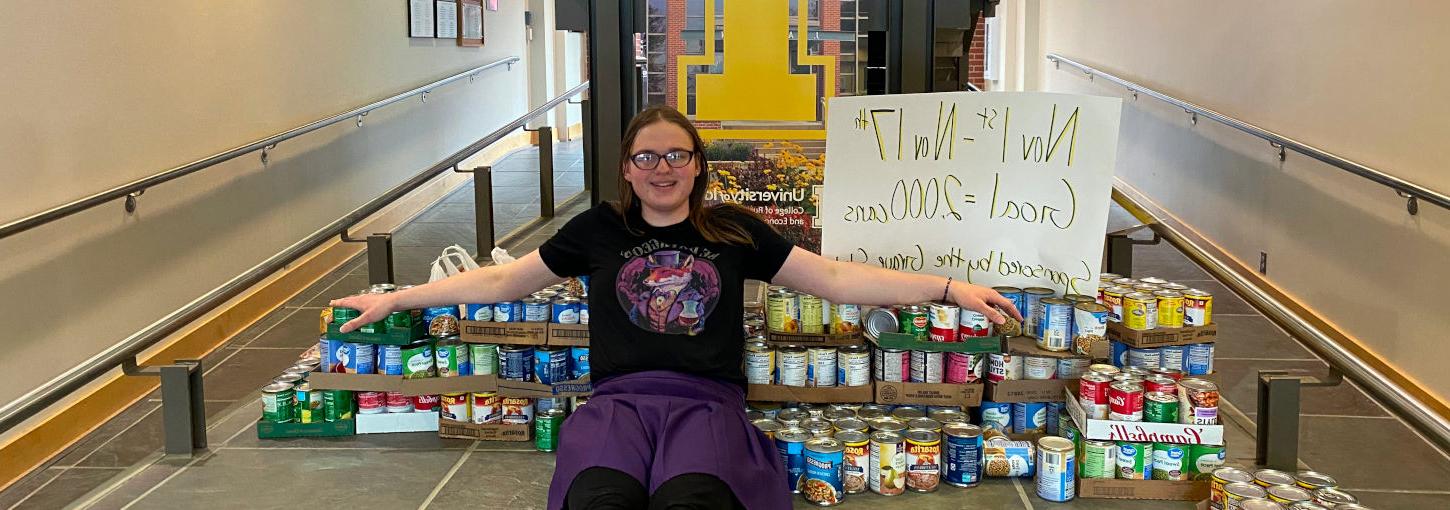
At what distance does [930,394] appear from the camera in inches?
132

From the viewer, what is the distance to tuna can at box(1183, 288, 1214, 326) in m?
3.37

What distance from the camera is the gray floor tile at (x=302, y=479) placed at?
3.20 meters

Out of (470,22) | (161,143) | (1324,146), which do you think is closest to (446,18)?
(470,22)

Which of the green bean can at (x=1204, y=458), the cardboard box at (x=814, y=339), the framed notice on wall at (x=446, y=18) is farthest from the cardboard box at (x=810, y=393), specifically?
the framed notice on wall at (x=446, y=18)

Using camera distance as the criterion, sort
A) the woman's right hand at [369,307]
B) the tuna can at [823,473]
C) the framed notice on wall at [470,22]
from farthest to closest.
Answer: the framed notice on wall at [470,22] < the woman's right hand at [369,307] < the tuna can at [823,473]

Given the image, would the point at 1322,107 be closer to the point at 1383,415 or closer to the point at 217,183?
the point at 1383,415

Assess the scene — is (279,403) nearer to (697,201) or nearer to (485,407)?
(485,407)

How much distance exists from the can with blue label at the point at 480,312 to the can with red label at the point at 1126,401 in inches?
66.7

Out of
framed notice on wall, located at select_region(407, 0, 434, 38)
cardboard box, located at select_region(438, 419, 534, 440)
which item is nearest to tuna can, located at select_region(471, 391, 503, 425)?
cardboard box, located at select_region(438, 419, 534, 440)

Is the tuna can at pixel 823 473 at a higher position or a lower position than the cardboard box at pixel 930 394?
lower

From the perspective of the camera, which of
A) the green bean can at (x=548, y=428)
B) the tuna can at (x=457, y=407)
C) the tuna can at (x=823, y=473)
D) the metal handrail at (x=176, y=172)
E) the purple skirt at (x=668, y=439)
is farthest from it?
the metal handrail at (x=176, y=172)

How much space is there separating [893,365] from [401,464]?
1.38 meters

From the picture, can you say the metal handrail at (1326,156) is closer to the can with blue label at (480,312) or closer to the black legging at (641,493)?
the black legging at (641,493)

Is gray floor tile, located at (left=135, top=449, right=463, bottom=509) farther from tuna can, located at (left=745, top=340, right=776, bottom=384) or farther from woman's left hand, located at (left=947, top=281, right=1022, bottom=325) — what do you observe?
woman's left hand, located at (left=947, top=281, right=1022, bottom=325)
